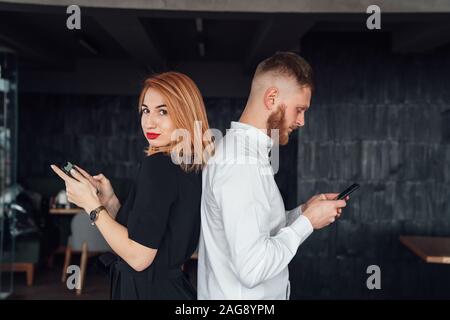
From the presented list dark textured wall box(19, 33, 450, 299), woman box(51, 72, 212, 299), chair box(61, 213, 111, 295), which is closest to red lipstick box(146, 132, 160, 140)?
woman box(51, 72, 212, 299)

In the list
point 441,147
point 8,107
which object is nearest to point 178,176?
point 8,107

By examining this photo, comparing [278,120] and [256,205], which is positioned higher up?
[278,120]

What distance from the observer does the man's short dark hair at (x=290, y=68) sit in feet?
4.23

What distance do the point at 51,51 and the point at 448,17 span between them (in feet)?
17.0

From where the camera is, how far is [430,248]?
3.98 metres

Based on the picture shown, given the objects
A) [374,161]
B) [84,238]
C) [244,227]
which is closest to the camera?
[244,227]

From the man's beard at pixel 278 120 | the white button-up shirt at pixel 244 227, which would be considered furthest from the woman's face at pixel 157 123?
the man's beard at pixel 278 120

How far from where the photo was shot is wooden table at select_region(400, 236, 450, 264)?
3609 mm

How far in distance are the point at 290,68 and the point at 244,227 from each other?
0.42 m

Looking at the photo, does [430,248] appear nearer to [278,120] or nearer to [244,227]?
[278,120]

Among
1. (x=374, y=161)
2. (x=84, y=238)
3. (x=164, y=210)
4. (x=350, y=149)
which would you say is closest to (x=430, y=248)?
(x=374, y=161)

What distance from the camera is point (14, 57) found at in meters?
4.97

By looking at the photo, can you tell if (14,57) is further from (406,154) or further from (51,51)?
(406,154)

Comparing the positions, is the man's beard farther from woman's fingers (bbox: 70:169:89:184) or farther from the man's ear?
woman's fingers (bbox: 70:169:89:184)
